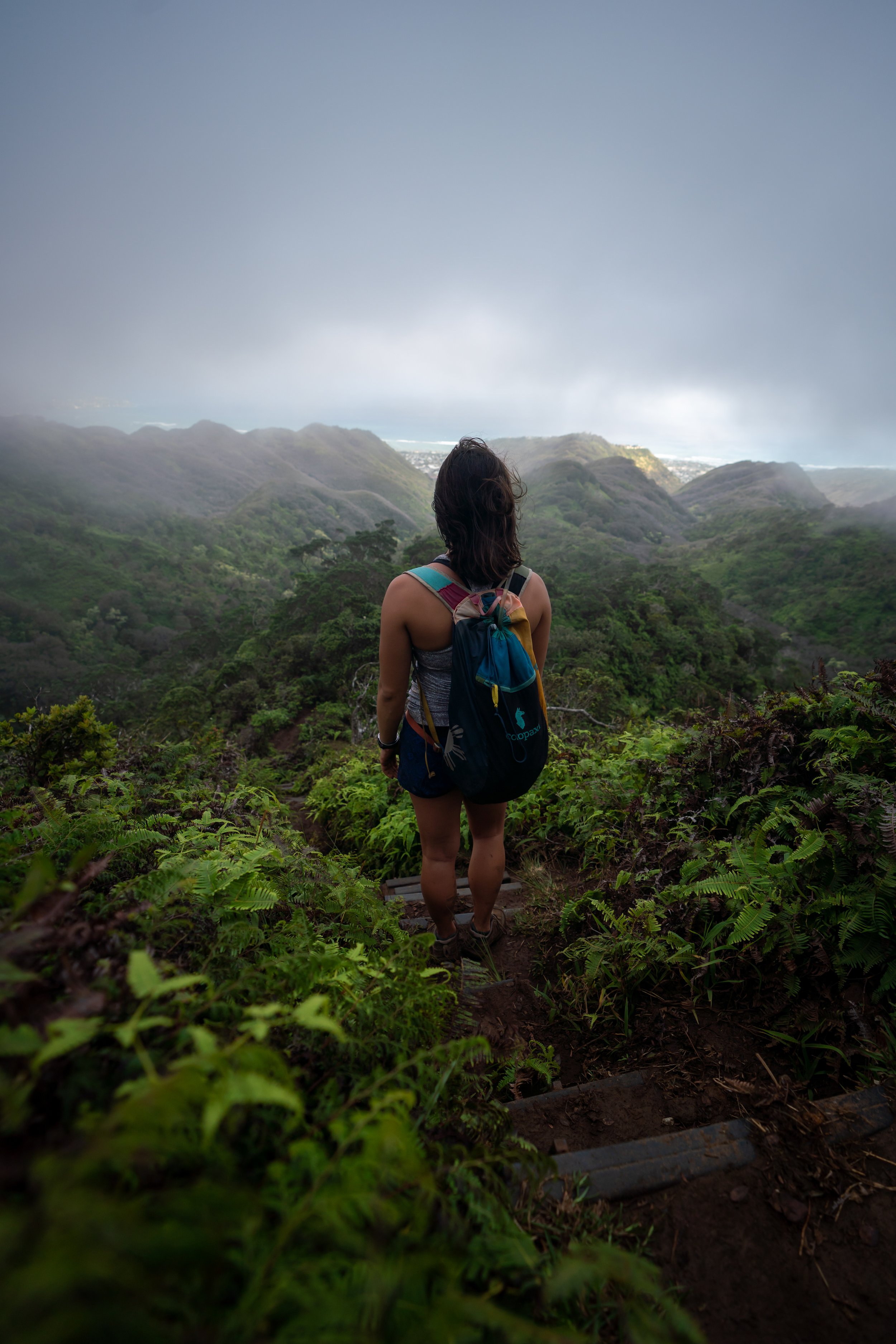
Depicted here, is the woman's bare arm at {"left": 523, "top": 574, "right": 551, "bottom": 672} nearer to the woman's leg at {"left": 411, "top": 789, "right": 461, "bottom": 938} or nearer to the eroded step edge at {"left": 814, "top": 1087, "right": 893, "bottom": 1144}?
the woman's leg at {"left": 411, "top": 789, "right": 461, "bottom": 938}

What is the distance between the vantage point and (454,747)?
2281 millimetres

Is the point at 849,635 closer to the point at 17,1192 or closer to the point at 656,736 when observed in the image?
the point at 656,736

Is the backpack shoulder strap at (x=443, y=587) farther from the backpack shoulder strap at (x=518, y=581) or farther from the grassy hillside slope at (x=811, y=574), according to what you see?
the grassy hillside slope at (x=811, y=574)

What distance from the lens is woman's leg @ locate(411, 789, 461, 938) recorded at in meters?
2.60

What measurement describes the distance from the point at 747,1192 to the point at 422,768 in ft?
5.54

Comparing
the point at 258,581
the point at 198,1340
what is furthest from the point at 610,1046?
the point at 258,581

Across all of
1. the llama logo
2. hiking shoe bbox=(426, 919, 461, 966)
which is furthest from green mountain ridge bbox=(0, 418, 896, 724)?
hiking shoe bbox=(426, 919, 461, 966)

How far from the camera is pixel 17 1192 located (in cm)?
73

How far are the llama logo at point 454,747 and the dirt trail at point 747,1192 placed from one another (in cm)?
114

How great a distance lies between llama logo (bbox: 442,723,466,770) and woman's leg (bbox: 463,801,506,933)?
17.0 inches

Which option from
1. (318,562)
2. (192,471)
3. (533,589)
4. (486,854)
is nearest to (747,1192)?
(486,854)

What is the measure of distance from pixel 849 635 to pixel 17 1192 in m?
47.9

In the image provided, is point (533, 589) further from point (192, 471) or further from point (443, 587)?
point (192, 471)

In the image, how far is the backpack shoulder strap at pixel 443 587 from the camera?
2.26m
